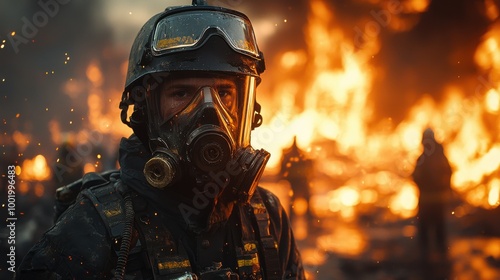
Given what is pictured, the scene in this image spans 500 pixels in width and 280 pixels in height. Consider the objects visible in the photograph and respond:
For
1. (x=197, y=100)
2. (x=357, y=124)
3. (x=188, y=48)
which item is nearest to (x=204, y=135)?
(x=197, y=100)

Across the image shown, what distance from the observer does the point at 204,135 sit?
102 inches

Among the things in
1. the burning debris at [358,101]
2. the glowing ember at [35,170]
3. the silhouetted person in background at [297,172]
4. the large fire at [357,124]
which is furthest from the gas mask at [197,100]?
the large fire at [357,124]

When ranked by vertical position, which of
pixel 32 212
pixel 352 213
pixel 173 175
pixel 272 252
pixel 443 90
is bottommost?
pixel 272 252

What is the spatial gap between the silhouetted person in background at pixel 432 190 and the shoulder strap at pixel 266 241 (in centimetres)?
675

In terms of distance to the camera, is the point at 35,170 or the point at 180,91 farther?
the point at 35,170

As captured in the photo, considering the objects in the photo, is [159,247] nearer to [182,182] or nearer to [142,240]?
[142,240]

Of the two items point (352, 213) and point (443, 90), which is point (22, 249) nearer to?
point (352, 213)

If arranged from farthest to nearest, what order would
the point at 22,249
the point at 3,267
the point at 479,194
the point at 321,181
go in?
the point at 321,181 → the point at 479,194 → the point at 22,249 → the point at 3,267

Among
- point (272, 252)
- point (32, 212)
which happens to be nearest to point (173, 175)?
point (272, 252)

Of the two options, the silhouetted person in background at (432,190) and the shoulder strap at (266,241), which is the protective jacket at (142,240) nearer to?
the shoulder strap at (266,241)

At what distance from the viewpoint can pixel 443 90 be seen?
16.3 m

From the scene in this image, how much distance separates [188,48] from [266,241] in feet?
4.28

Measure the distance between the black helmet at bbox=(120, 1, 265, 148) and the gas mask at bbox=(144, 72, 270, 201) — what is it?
78 mm

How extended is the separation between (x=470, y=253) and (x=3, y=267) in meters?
8.15
